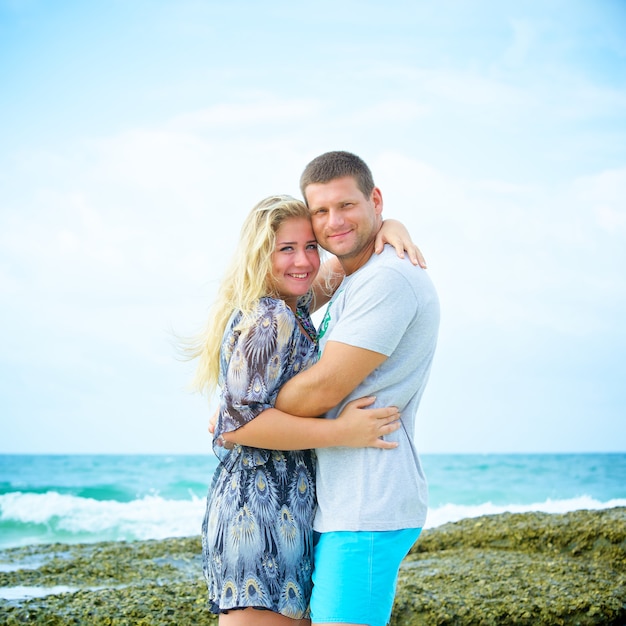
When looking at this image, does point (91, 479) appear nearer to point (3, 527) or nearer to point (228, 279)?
point (3, 527)

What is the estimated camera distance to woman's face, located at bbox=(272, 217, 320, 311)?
3320 mm

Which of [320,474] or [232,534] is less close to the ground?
[320,474]

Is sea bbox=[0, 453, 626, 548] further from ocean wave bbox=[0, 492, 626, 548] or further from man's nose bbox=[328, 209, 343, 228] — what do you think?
man's nose bbox=[328, 209, 343, 228]

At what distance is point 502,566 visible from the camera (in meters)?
6.94

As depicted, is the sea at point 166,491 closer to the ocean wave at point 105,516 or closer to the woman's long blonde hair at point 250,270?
the ocean wave at point 105,516

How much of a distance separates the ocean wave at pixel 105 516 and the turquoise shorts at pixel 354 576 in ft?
44.4

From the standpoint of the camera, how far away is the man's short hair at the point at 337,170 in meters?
3.34

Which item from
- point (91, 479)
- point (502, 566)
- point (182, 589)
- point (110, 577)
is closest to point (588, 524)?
point (502, 566)

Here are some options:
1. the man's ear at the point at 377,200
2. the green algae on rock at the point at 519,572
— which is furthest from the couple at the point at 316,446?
the green algae on rock at the point at 519,572

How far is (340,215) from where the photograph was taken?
3318 millimetres

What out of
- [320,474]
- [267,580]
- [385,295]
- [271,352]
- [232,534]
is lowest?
[267,580]

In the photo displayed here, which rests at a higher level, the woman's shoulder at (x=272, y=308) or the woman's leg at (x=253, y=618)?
the woman's shoulder at (x=272, y=308)

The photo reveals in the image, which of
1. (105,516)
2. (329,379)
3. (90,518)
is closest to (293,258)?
(329,379)

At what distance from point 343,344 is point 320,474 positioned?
24.0 inches
